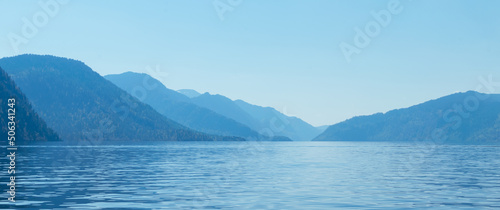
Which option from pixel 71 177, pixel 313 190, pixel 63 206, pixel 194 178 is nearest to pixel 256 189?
pixel 313 190

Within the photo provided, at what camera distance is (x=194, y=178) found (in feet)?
192

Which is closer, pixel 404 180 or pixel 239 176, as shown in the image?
pixel 404 180

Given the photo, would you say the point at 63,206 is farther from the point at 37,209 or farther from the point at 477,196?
the point at 477,196

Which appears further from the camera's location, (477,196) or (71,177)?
(71,177)

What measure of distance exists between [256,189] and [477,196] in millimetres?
17793

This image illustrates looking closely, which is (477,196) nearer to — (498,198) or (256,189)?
(498,198)

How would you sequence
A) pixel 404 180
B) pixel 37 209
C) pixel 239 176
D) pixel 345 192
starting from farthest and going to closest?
pixel 239 176 → pixel 404 180 → pixel 345 192 → pixel 37 209

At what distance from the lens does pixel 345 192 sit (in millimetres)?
44281

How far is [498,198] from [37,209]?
106 ft

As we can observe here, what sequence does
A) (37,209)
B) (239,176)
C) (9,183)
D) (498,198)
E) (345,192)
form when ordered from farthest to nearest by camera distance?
(239,176)
(9,183)
(345,192)
(498,198)
(37,209)

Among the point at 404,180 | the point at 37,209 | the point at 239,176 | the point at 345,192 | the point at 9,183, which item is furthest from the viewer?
the point at 239,176

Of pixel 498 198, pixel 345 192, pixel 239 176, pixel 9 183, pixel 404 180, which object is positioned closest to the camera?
pixel 498 198

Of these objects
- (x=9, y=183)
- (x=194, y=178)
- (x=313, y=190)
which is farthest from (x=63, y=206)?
(x=194, y=178)

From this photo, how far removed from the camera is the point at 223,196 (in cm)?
4144
